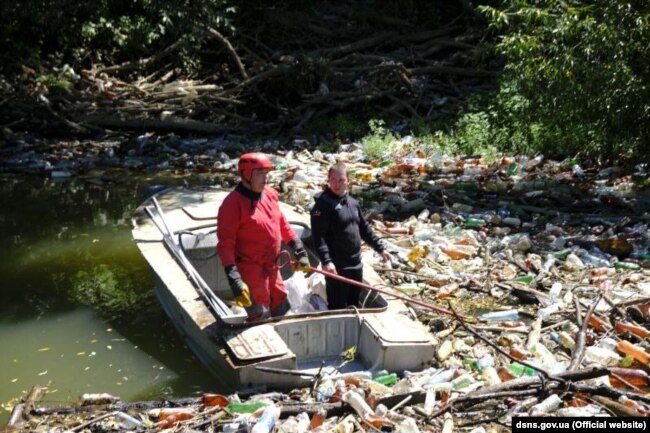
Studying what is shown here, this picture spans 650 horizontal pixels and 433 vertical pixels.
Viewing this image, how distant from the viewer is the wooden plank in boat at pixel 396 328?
6.04 metres

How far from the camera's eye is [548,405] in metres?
5.24

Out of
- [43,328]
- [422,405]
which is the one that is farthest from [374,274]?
[43,328]

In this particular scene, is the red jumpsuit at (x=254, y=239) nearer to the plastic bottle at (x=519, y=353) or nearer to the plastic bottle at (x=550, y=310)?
the plastic bottle at (x=519, y=353)

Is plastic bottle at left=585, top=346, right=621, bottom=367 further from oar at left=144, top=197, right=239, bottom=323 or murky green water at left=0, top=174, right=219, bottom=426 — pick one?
murky green water at left=0, top=174, right=219, bottom=426

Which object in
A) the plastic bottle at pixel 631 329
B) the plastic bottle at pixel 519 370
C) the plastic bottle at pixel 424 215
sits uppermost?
the plastic bottle at pixel 424 215

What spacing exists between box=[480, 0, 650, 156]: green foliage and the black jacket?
14.4ft

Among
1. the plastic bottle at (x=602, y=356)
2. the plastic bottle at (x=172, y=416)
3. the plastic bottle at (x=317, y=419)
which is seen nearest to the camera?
the plastic bottle at (x=317, y=419)

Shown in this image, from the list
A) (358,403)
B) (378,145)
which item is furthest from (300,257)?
(378,145)

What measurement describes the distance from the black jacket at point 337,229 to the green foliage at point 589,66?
4.39m

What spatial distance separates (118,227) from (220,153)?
4.19 m

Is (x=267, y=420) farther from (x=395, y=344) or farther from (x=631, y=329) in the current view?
(x=631, y=329)

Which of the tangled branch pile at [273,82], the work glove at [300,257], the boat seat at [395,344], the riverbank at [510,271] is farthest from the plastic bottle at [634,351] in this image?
the tangled branch pile at [273,82]

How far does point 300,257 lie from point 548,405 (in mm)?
2299

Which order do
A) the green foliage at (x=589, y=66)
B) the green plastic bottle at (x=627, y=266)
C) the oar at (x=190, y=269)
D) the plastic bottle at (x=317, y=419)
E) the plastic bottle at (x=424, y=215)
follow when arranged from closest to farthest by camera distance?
the plastic bottle at (x=317, y=419)
the oar at (x=190, y=269)
the green plastic bottle at (x=627, y=266)
the green foliage at (x=589, y=66)
the plastic bottle at (x=424, y=215)
